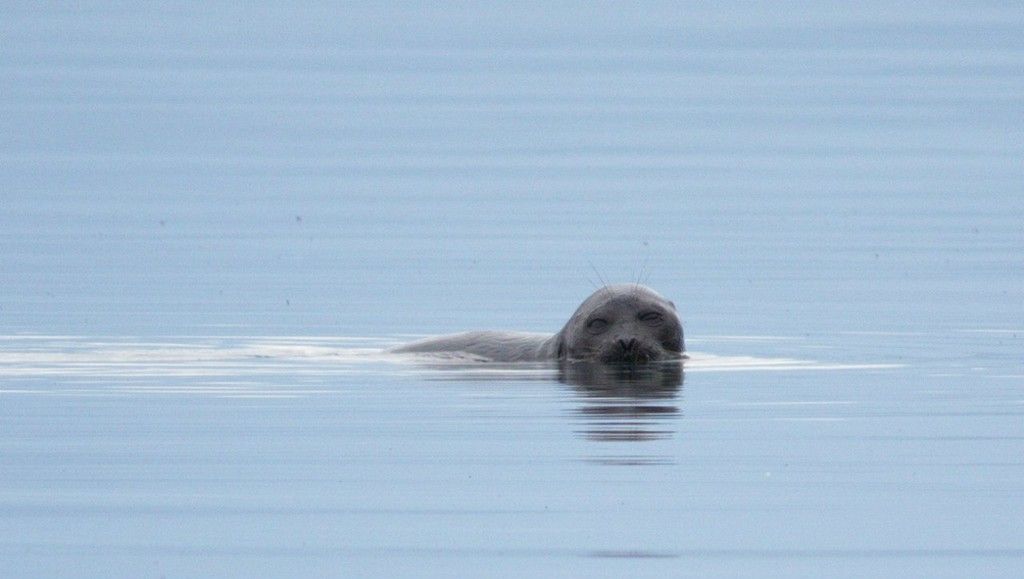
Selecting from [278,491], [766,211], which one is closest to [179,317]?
[278,491]

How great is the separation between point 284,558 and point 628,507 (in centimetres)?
180

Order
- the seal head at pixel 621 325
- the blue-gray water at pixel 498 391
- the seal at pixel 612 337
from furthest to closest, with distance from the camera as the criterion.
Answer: the seal head at pixel 621 325 → the seal at pixel 612 337 → the blue-gray water at pixel 498 391

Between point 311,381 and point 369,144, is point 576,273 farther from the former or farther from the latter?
Result: point 369,144

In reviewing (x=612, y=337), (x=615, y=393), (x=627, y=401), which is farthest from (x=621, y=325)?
(x=627, y=401)

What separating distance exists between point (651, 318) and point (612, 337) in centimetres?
37

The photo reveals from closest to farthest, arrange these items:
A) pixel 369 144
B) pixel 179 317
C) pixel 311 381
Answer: pixel 311 381, pixel 179 317, pixel 369 144

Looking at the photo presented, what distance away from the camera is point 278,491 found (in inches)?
536

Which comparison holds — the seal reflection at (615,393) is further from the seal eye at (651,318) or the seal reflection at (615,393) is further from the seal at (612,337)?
the seal eye at (651,318)

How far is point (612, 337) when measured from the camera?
20.9m

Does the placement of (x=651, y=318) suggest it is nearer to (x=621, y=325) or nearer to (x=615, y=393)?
(x=621, y=325)


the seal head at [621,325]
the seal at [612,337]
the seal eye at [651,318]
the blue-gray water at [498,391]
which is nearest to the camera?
the blue-gray water at [498,391]

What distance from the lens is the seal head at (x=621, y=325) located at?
20922mm

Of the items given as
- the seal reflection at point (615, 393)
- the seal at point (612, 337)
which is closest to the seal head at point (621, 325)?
the seal at point (612, 337)

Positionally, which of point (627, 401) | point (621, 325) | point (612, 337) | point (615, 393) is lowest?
point (627, 401)
